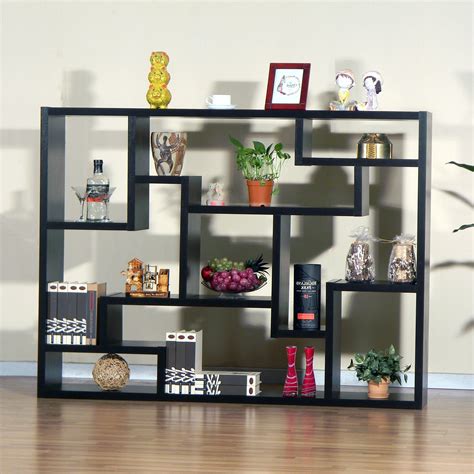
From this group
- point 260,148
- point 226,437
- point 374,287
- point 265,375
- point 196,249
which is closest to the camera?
point 226,437

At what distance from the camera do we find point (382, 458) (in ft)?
13.7

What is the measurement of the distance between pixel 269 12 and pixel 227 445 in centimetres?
246

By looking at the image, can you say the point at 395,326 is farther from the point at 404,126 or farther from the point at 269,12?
the point at 269,12

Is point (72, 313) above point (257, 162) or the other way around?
the other way around

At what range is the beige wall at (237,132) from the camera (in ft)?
18.9

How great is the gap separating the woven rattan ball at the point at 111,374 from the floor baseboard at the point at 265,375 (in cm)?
58

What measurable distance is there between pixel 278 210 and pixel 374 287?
0.56 m

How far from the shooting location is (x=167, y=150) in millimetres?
5355

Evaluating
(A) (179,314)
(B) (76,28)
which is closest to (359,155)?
(A) (179,314)

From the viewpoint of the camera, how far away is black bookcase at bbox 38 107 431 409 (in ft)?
17.1

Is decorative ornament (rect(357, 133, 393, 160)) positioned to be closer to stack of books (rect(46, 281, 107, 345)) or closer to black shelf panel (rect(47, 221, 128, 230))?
black shelf panel (rect(47, 221, 128, 230))

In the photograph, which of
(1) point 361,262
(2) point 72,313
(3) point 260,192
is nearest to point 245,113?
(3) point 260,192

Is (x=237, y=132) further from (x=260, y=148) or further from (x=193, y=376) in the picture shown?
(x=193, y=376)

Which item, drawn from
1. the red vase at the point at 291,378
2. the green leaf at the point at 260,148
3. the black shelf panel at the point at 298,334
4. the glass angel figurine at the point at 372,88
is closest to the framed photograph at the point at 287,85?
the green leaf at the point at 260,148
